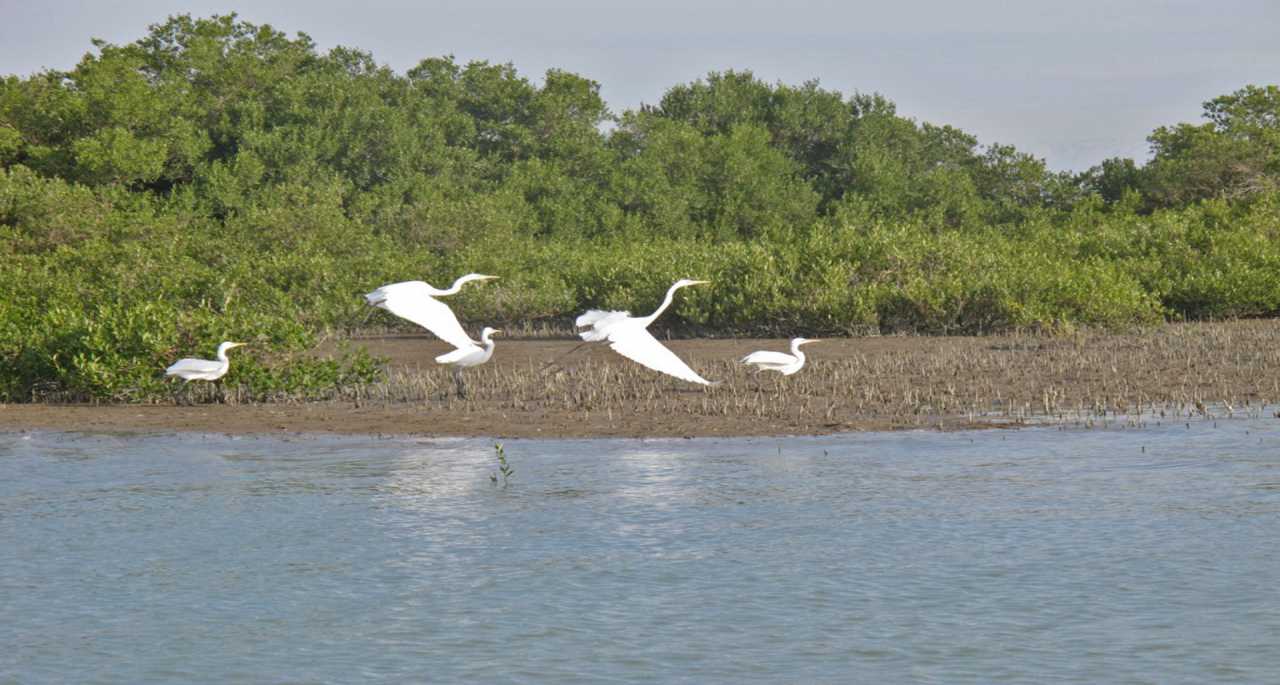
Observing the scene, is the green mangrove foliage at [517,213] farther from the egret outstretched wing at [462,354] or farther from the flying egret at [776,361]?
the flying egret at [776,361]

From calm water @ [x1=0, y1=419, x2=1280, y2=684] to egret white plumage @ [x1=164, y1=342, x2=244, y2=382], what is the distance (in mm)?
2431

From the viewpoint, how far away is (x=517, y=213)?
40.6 meters

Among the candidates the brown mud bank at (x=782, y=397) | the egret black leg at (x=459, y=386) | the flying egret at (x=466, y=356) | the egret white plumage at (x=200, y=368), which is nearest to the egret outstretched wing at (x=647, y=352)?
the brown mud bank at (x=782, y=397)

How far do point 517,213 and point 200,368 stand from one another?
2361 centimetres

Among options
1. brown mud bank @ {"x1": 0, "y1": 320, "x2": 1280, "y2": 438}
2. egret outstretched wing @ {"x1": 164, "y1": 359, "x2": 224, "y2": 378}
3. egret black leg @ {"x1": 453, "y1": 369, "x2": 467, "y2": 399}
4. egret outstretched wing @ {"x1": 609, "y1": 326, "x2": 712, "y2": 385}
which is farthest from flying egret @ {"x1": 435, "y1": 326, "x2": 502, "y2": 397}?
egret outstretched wing @ {"x1": 609, "y1": 326, "x2": 712, "y2": 385}

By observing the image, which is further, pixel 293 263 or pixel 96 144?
pixel 96 144

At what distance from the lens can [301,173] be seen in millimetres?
38312

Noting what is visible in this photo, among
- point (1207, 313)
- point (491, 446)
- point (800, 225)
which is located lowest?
point (491, 446)

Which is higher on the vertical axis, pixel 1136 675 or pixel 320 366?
pixel 320 366

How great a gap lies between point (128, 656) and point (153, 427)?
9.43m

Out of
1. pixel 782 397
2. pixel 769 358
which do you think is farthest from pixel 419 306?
pixel 782 397

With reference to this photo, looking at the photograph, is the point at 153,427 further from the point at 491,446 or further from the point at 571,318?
the point at 571,318

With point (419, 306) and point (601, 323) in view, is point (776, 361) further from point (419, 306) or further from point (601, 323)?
point (419, 306)

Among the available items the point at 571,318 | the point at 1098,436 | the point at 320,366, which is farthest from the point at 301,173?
the point at 1098,436
